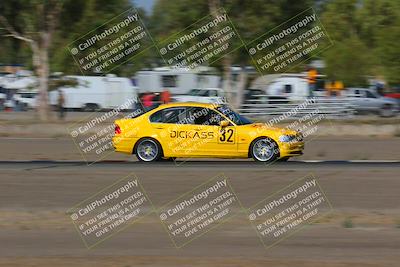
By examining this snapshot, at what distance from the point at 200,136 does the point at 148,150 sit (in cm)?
132

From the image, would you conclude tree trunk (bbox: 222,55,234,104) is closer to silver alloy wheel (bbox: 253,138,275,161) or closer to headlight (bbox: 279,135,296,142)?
headlight (bbox: 279,135,296,142)

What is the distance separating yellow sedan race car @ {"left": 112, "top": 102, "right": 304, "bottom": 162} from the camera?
19016mm

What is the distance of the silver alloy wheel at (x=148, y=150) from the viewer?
19.4 metres

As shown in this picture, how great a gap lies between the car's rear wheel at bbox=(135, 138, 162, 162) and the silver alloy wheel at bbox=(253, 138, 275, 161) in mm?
2278

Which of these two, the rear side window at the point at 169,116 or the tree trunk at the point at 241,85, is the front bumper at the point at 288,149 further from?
the tree trunk at the point at 241,85

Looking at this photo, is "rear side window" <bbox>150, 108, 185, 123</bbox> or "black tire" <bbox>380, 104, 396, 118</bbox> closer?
"rear side window" <bbox>150, 108, 185, 123</bbox>

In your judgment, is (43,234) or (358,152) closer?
(43,234)

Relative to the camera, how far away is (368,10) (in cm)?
6338

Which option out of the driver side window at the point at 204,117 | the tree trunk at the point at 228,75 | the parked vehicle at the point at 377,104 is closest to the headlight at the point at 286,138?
the driver side window at the point at 204,117

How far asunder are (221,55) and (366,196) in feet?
67.5

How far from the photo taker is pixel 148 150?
19391mm

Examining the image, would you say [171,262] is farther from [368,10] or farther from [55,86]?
[368,10]

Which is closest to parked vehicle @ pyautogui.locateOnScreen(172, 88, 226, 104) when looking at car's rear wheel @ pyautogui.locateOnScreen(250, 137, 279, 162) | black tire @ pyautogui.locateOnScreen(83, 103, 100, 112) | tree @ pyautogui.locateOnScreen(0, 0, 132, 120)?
black tire @ pyautogui.locateOnScreen(83, 103, 100, 112)

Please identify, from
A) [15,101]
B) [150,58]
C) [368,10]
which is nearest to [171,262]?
[15,101]
